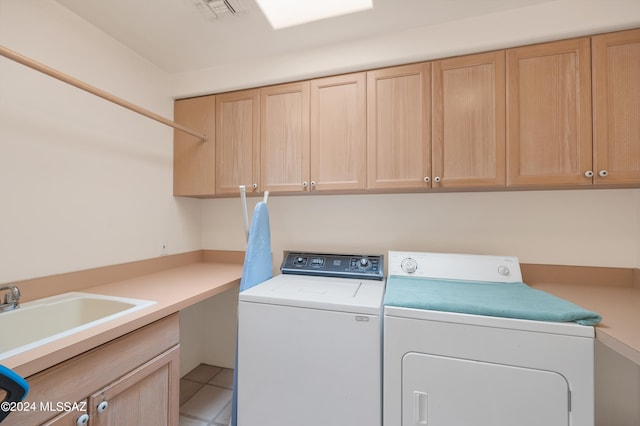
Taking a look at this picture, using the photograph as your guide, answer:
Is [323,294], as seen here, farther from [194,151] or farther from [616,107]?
[616,107]

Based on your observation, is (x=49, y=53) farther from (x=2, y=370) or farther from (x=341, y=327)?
(x=341, y=327)

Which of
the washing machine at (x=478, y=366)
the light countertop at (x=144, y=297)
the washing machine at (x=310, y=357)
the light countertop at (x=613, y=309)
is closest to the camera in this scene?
the light countertop at (x=144, y=297)

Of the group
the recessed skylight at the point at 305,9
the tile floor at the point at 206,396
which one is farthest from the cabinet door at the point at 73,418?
the recessed skylight at the point at 305,9

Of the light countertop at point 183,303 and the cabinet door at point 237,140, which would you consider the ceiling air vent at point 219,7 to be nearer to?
the cabinet door at point 237,140

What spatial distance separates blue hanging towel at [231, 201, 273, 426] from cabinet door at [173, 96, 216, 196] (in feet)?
1.84

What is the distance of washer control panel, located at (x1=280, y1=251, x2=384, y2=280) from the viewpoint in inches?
71.2

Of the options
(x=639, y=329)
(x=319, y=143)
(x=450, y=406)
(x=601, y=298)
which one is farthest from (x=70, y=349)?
(x=601, y=298)

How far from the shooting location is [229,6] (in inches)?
56.5

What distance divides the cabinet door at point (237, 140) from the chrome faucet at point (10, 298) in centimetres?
115

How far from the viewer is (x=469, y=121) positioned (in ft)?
5.01

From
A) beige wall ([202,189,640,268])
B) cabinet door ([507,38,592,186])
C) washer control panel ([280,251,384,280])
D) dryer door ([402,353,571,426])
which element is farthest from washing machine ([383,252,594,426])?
cabinet door ([507,38,592,186])

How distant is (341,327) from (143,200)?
1.60m

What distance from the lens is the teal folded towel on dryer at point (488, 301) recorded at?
1.04 meters

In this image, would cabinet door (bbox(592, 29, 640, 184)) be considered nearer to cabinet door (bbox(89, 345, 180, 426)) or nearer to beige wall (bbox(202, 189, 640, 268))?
beige wall (bbox(202, 189, 640, 268))
